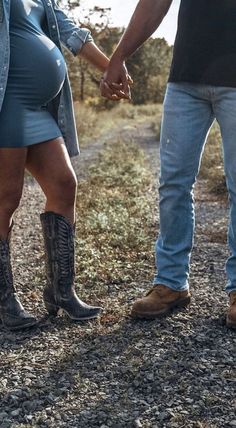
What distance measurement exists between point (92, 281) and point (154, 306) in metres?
0.86

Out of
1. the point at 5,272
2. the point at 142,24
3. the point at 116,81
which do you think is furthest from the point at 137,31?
the point at 5,272

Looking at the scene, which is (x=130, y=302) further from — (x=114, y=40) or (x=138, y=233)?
(x=114, y=40)

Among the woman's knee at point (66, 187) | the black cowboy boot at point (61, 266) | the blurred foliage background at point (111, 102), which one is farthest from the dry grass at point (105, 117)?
the woman's knee at point (66, 187)

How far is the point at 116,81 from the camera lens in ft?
11.3

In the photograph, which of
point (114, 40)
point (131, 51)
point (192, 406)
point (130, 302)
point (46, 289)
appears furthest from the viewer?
point (114, 40)

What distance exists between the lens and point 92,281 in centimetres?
432

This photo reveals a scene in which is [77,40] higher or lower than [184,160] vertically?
higher

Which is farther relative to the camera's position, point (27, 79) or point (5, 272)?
point (5, 272)

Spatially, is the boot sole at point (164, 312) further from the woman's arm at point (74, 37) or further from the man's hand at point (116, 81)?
the woman's arm at point (74, 37)

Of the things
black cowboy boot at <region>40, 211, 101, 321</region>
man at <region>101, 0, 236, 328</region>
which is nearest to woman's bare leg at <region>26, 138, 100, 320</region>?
black cowboy boot at <region>40, 211, 101, 321</region>

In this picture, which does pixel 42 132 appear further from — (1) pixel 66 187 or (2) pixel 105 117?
(2) pixel 105 117

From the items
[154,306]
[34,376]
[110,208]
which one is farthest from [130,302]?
[110,208]

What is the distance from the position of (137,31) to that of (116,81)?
0.27m

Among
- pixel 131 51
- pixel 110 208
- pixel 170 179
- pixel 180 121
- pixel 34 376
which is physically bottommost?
pixel 110 208
